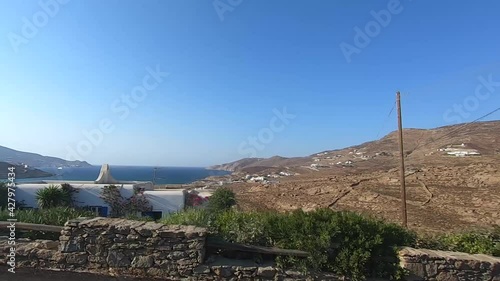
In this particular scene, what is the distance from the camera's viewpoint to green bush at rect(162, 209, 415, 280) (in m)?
5.39

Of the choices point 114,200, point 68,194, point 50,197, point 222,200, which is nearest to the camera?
point 50,197

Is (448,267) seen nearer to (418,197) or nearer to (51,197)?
(51,197)

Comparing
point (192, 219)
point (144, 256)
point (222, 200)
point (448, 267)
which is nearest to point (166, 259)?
point (144, 256)

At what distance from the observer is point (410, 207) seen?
60.2 ft

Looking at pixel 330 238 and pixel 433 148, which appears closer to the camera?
pixel 330 238

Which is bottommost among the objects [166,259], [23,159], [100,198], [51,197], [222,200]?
[166,259]

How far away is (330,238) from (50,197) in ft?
35.1

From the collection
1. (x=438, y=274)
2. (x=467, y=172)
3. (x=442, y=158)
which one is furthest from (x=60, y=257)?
(x=442, y=158)

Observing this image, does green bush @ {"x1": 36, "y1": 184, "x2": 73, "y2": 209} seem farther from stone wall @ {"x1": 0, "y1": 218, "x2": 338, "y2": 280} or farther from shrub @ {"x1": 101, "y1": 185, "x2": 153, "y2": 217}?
stone wall @ {"x1": 0, "y1": 218, "x2": 338, "y2": 280}

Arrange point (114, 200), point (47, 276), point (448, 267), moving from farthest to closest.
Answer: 1. point (114, 200)
2. point (47, 276)
3. point (448, 267)

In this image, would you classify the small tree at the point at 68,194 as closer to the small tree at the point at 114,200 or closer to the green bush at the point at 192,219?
the small tree at the point at 114,200

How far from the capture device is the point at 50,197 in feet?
36.6

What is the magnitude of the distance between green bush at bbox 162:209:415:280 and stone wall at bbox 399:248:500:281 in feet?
0.97

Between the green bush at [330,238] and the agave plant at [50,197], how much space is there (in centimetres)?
808
